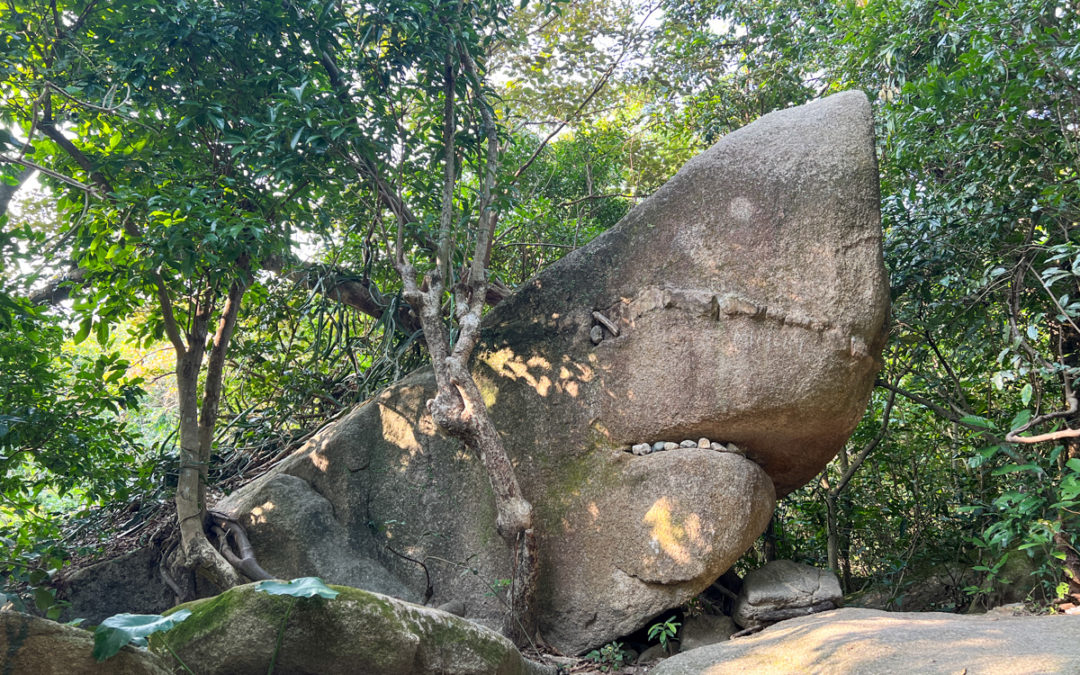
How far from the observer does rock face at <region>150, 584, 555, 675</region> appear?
8.60ft

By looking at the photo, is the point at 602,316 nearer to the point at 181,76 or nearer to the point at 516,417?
the point at 516,417

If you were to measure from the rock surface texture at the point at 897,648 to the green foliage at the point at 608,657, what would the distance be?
492 mm

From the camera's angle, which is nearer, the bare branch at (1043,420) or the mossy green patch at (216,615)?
the mossy green patch at (216,615)

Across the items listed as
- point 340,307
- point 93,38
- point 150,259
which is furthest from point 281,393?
point 93,38

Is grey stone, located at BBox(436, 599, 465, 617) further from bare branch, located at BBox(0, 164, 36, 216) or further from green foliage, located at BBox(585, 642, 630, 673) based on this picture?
bare branch, located at BBox(0, 164, 36, 216)

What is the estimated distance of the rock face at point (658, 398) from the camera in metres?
4.25

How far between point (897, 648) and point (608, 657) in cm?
171

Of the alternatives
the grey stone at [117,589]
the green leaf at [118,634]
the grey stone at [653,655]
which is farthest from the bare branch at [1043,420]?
the grey stone at [117,589]

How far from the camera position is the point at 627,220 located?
4953 millimetres

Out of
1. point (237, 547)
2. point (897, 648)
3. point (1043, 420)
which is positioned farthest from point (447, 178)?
point (1043, 420)

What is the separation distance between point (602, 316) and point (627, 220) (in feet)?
A: 2.23

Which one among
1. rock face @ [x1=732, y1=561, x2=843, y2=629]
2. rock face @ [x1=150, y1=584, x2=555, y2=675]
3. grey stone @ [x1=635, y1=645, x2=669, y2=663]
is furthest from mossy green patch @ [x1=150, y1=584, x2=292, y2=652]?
rock face @ [x1=732, y1=561, x2=843, y2=629]

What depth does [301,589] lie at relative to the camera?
2.51m

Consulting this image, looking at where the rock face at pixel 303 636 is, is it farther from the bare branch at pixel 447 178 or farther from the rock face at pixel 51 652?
the bare branch at pixel 447 178
